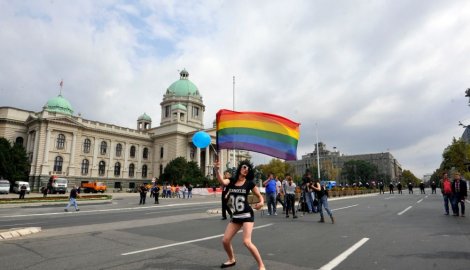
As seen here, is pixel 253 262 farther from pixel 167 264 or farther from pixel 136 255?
pixel 136 255

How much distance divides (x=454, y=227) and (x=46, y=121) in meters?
68.4

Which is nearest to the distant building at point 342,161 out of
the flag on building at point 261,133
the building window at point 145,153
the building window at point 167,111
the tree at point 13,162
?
the building window at point 167,111

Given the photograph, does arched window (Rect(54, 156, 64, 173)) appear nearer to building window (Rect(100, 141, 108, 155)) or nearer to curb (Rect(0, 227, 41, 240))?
building window (Rect(100, 141, 108, 155))

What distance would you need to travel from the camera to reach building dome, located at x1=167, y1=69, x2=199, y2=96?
91.2 meters

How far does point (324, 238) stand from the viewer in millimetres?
8328

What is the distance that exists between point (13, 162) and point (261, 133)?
57.0 m

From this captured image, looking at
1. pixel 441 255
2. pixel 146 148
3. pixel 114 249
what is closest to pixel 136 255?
pixel 114 249

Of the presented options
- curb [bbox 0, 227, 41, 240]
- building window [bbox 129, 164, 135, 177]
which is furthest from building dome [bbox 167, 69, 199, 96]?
curb [bbox 0, 227, 41, 240]

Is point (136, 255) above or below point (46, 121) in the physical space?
below

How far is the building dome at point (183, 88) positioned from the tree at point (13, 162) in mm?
43414

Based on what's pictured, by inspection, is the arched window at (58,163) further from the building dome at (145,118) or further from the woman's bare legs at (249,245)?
the woman's bare legs at (249,245)

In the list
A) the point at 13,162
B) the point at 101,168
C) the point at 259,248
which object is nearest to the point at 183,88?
the point at 101,168

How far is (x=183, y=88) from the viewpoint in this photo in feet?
302

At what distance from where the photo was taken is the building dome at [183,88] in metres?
91.2
